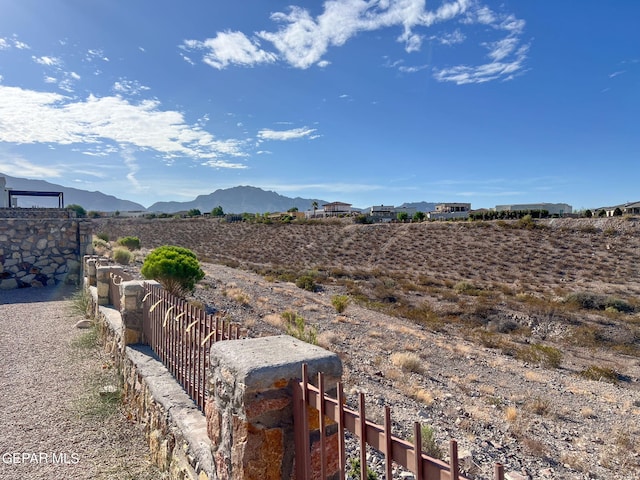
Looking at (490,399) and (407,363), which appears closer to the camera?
(490,399)

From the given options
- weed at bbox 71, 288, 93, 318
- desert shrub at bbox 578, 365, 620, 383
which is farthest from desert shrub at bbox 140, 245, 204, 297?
desert shrub at bbox 578, 365, 620, 383

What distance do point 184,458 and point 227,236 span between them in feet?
161

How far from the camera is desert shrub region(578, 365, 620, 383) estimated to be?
10.9m

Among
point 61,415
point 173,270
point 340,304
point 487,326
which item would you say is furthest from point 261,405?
point 487,326

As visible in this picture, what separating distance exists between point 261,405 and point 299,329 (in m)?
7.56

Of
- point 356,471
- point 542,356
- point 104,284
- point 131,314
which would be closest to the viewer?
point 356,471

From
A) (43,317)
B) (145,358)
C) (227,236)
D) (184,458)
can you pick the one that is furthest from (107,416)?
(227,236)

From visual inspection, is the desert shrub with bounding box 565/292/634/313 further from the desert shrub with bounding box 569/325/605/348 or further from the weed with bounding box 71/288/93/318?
the weed with bounding box 71/288/93/318

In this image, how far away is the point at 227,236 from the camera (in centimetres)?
5116

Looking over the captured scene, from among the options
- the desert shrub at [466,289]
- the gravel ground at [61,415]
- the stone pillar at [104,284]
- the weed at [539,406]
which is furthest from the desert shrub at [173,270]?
the desert shrub at [466,289]

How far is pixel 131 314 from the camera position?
5820 millimetres

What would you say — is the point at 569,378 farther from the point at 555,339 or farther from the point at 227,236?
the point at 227,236

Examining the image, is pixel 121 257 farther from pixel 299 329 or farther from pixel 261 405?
pixel 261 405

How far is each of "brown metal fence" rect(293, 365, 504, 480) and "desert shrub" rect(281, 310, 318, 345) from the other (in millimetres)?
6798
